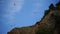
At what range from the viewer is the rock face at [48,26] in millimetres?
46062

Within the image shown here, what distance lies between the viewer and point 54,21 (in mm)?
47250

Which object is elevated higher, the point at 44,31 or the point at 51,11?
the point at 51,11

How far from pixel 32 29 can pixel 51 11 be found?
800cm

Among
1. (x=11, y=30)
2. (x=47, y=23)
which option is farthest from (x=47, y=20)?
(x=11, y=30)

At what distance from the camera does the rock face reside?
46.1 metres

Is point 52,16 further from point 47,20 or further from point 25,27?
point 25,27

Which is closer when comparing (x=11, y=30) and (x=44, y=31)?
(x=44, y=31)

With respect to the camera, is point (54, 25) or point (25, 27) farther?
point (25, 27)

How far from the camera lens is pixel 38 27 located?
48875mm

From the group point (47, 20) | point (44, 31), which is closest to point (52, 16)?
point (47, 20)

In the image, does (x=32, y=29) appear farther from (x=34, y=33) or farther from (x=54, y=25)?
(x=54, y=25)

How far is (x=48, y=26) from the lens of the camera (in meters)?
47.5

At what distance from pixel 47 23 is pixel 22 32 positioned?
7567 mm

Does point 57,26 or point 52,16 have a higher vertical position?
point 52,16
